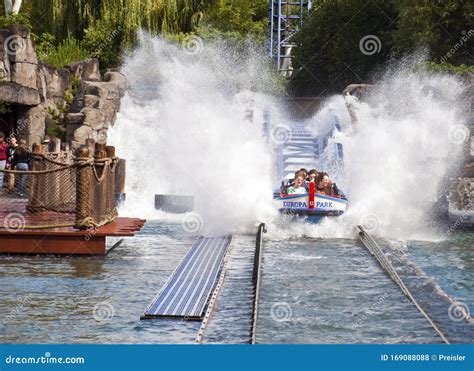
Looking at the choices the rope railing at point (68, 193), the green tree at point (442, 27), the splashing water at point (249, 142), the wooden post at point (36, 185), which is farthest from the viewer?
the green tree at point (442, 27)

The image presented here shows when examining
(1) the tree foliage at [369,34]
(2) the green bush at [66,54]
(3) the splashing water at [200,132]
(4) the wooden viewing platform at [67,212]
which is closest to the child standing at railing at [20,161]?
(3) the splashing water at [200,132]

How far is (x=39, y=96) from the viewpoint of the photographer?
36.3 meters

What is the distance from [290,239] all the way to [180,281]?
6251 millimetres

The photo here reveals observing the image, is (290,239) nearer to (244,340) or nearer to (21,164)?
(21,164)

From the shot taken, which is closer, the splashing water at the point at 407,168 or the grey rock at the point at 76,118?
the splashing water at the point at 407,168

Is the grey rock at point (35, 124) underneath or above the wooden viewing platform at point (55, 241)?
above

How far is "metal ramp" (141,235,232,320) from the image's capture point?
12977 mm

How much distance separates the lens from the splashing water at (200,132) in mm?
23625

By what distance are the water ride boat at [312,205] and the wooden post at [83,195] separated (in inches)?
221

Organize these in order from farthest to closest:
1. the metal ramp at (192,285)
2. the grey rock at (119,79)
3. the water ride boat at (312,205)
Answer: the grey rock at (119,79), the water ride boat at (312,205), the metal ramp at (192,285)

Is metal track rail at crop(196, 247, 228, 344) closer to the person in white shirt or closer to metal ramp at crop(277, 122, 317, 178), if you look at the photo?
the person in white shirt

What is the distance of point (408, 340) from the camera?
11344 mm

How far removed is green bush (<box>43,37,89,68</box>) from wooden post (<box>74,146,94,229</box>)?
948 inches

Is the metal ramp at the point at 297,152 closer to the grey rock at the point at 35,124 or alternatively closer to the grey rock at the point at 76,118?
the grey rock at the point at 76,118
